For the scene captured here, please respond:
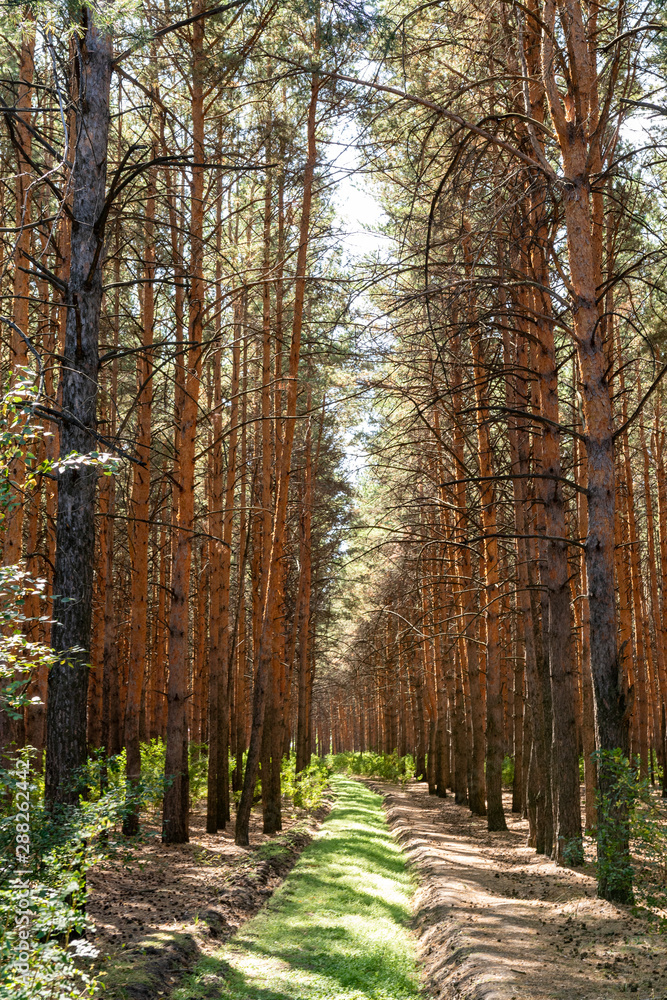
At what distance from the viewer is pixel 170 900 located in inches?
345

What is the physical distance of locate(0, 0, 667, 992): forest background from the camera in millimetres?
6477

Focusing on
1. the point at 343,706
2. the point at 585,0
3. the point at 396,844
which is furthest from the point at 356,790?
the point at 343,706

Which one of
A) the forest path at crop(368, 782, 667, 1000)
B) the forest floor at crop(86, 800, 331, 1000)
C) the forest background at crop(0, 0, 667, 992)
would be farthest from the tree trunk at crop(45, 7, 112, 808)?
the forest path at crop(368, 782, 667, 1000)

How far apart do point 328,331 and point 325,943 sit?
26.3ft

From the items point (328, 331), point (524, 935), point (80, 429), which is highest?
point (328, 331)

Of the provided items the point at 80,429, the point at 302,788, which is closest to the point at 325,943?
the point at 80,429

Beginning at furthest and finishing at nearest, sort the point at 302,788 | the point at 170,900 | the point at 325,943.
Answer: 1. the point at 302,788
2. the point at 170,900
3. the point at 325,943

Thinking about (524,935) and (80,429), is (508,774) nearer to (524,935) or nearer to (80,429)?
(524,935)

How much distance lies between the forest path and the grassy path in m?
0.33

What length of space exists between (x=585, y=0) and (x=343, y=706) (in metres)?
68.4

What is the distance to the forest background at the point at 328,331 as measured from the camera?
6477mm

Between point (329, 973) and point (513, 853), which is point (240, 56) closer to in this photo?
point (329, 973)

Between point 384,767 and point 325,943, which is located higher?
point 325,943

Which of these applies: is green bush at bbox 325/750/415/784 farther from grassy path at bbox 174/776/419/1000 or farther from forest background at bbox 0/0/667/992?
grassy path at bbox 174/776/419/1000
